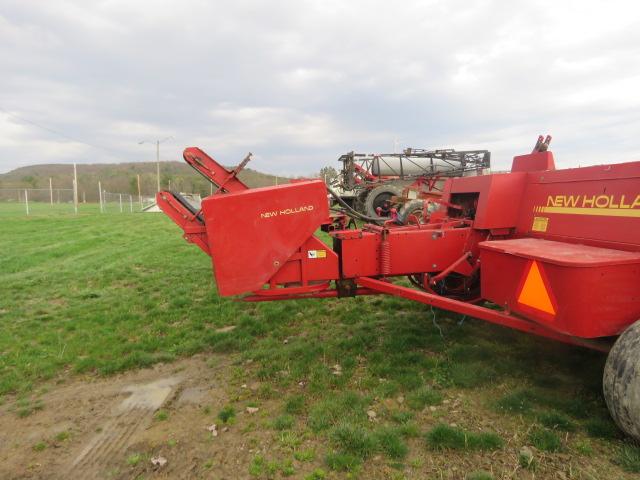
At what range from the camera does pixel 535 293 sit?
2697 millimetres

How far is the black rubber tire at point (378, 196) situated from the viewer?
13480 mm

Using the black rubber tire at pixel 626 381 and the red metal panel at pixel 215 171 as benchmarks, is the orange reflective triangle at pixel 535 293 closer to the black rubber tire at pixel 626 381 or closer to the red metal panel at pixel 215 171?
the black rubber tire at pixel 626 381

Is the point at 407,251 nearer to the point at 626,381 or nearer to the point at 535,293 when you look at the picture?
the point at 535,293

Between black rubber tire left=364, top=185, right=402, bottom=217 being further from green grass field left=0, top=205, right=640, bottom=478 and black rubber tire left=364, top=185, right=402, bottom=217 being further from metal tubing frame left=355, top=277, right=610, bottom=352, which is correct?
metal tubing frame left=355, top=277, right=610, bottom=352

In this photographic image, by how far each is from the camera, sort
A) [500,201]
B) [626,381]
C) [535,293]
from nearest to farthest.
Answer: [626,381] → [535,293] → [500,201]

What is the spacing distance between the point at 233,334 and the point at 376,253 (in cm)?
217

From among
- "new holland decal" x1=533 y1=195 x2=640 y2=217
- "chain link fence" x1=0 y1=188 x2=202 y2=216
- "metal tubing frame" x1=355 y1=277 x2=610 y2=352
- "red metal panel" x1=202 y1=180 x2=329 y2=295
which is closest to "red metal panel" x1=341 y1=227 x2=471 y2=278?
"metal tubing frame" x1=355 y1=277 x2=610 y2=352

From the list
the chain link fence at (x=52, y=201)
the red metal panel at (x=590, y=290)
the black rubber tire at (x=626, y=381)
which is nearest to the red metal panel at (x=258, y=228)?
the red metal panel at (x=590, y=290)

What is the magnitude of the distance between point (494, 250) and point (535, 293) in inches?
18.2

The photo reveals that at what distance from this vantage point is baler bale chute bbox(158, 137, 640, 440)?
97.4 inches

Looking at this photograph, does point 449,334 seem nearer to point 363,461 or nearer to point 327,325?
point 327,325

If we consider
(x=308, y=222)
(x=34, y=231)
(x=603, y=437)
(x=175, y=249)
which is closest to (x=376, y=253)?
(x=308, y=222)

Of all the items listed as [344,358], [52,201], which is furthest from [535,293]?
[52,201]

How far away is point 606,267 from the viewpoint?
245 cm
